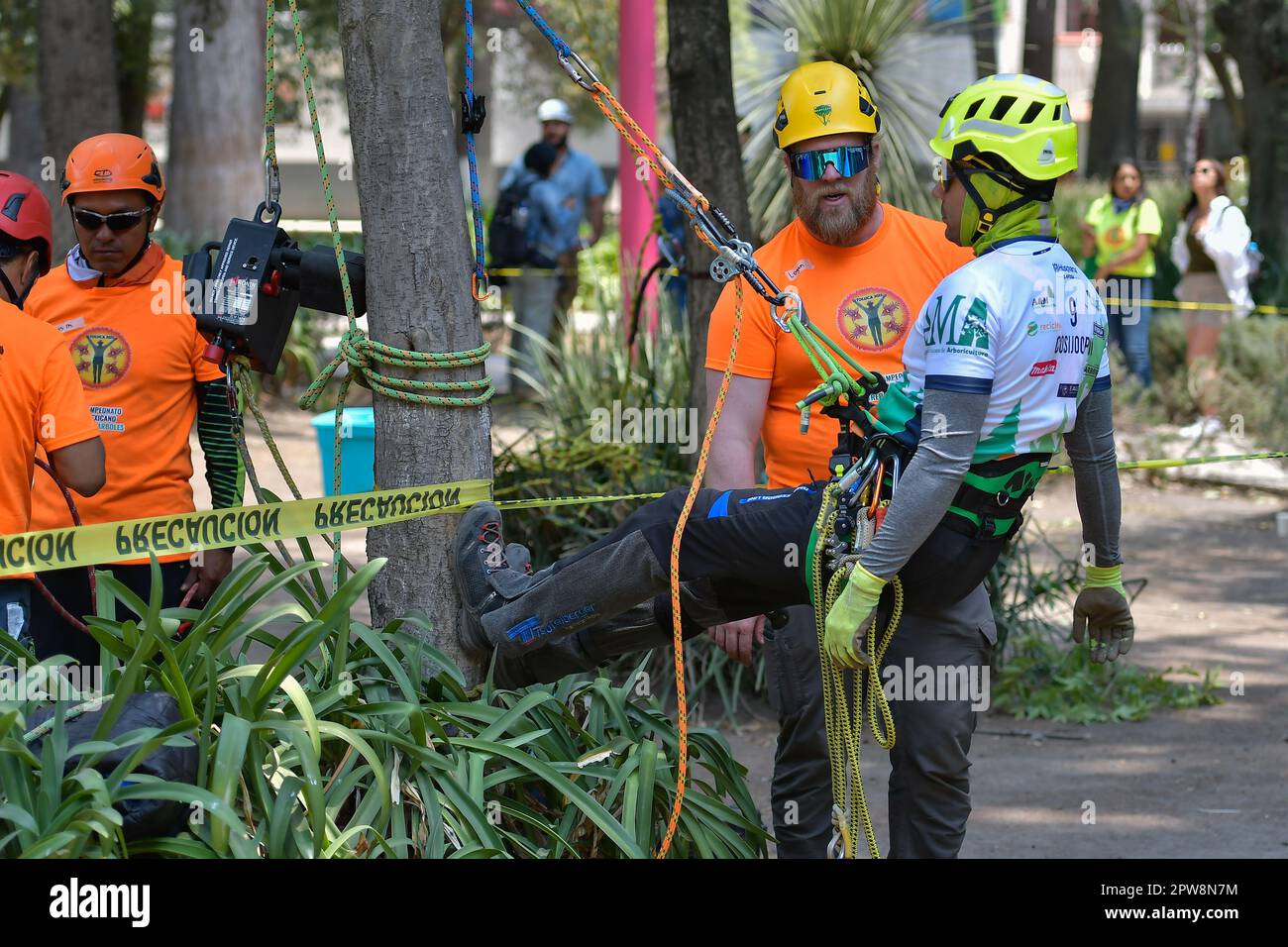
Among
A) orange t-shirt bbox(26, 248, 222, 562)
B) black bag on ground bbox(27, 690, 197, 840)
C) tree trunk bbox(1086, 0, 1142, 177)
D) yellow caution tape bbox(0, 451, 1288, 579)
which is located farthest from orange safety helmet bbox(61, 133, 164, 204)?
tree trunk bbox(1086, 0, 1142, 177)

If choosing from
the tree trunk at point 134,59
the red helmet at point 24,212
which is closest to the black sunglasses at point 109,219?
the red helmet at point 24,212

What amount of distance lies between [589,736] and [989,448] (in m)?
1.17

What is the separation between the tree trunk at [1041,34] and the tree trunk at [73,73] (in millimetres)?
10718

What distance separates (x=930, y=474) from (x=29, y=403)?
207 centimetres

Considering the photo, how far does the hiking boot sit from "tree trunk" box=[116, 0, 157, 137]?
1231cm

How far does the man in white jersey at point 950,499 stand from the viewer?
3.27 metres

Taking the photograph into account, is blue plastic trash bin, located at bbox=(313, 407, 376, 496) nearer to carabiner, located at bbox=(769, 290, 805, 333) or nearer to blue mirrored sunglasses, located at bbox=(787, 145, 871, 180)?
blue mirrored sunglasses, located at bbox=(787, 145, 871, 180)

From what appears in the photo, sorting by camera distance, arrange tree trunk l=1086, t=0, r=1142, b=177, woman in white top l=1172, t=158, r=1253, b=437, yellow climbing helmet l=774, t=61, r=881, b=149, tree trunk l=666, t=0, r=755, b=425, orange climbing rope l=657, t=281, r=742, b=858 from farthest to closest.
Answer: tree trunk l=1086, t=0, r=1142, b=177
woman in white top l=1172, t=158, r=1253, b=437
tree trunk l=666, t=0, r=755, b=425
yellow climbing helmet l=774, t=61, r=881, b=149
orange climbing rope l=657, t=281, r=742, b=858

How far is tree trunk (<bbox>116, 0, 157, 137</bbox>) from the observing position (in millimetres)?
15188

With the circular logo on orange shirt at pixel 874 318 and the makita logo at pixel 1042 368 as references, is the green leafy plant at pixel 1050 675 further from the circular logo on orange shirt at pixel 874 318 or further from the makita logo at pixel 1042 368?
the makita logo at pixel 1042 368

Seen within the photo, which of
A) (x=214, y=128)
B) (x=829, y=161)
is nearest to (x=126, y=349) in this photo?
(x=829, y=161)

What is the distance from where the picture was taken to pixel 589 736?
3.81 m
